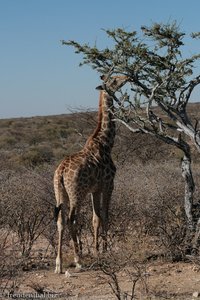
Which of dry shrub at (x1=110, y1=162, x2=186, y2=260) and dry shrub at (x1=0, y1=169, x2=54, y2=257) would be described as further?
dry shrub at (x1=0, y1=169, x2=54, y2=257)

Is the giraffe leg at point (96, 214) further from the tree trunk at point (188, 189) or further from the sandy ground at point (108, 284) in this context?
the tree trunk at point (188, 189)

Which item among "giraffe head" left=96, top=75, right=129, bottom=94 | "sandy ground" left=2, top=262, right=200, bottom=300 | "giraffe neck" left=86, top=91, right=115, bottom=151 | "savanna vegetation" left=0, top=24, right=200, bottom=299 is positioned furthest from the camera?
"giraffe neck" left=86, top=91, right=115, bottom=151

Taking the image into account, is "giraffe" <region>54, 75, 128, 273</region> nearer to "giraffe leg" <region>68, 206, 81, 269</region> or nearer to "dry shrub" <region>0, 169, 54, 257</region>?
"giraffe leg" <region>68, 206, 81, 269</region>

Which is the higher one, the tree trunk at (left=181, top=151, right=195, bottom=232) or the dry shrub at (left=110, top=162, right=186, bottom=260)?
the tree trunk at (left=181, top=151, right=195, bottom=232)

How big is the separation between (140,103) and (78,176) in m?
1.37

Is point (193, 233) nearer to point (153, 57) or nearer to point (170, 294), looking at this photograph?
point (170, 294)

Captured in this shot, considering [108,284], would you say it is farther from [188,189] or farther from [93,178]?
[93,178]

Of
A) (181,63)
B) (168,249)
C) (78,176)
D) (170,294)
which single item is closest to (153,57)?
(181,63)

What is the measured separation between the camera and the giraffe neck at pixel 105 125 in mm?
10242

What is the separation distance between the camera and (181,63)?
28.3 feet

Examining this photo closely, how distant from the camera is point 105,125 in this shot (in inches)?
407

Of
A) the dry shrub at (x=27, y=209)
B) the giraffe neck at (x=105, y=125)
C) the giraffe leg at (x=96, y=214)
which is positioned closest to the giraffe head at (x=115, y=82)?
the giraffe neck at (x=105, y=125)

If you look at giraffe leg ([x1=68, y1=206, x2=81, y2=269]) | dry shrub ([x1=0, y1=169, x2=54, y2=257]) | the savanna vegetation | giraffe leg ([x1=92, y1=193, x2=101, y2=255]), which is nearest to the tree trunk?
the savanna vegetation

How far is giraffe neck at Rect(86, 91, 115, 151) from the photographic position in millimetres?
10242
